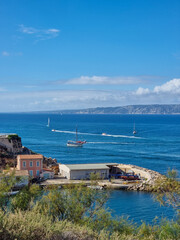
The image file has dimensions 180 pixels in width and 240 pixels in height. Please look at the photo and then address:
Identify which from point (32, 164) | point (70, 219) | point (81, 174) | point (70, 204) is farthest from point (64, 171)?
point (70, 219)

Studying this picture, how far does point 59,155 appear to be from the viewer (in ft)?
207

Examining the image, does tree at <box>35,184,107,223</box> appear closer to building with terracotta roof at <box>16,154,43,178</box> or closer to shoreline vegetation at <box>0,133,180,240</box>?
shoreline vegetation at <box>0,133,180,240</box>

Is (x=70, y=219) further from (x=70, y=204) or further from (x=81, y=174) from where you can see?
(x=81, y=174)

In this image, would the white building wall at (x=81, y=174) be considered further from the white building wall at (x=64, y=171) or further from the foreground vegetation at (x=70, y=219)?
the foreground vegetation at (x=70, y=219)

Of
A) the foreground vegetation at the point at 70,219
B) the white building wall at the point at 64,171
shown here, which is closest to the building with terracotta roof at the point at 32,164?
the white building wall at the point at 64,171

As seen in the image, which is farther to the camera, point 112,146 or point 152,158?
point 112,146

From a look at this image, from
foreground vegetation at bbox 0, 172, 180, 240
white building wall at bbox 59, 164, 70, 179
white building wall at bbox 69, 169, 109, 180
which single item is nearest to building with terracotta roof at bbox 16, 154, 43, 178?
white building wall at bbox 59, 164, 70, 179

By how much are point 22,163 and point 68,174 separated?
19.4 ft

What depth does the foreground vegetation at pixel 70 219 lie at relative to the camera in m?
11.1

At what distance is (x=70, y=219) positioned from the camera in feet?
58.5

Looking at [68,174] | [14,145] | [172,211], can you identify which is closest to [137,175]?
[68,174]

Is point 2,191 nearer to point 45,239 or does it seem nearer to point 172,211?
point 45,239

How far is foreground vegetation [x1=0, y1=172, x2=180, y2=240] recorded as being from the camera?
11086 mm

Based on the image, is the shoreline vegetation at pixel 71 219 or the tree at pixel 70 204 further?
the tree at pixel 70 204
